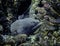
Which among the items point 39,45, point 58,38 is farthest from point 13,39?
point 58,38

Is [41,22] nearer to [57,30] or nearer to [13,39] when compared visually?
[57,30]

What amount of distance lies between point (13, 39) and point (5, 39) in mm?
295

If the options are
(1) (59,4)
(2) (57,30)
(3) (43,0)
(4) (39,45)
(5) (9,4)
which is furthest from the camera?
(5) (9,4)

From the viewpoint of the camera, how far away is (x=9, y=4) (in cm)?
846

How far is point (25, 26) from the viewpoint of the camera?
23.2 ft

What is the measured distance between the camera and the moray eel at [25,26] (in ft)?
22.8

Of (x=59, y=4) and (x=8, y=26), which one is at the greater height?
(x=59, y=4)

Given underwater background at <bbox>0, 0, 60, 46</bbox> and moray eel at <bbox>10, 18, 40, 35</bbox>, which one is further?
moray eel at <bbox>10, 18, 40, 35</bbox>

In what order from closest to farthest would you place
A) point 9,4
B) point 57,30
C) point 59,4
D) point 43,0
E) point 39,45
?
point 39,45, point 57,30, point 59,4, point 43,0, point 9,4

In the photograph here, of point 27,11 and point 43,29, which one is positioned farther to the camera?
point 27,11

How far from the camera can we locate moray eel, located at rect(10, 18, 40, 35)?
6961 mm

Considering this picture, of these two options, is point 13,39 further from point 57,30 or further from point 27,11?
point 27,11

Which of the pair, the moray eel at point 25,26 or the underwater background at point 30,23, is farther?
Result: the moray eel at point 25,26

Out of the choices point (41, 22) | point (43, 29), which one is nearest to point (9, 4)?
point (41, 22)
